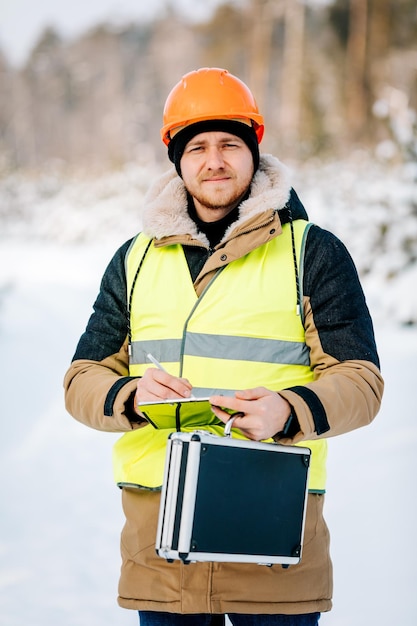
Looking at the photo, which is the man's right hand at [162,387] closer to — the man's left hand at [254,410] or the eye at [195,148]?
the man's left hand at [254,410]

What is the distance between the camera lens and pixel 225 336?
1990mm

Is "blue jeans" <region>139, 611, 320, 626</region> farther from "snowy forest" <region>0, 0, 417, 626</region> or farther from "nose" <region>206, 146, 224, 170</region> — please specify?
"snowy forest" <region>0, 0, 417, 626</region>

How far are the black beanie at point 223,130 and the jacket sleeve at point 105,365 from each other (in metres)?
0.32

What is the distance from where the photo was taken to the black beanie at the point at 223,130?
222 centimetres

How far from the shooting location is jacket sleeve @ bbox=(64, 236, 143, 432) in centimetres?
194

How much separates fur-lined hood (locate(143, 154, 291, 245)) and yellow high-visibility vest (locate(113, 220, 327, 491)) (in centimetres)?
9

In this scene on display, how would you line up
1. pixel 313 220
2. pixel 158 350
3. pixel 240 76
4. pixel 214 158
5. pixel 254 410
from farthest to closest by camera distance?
pixel 240 76 → pixel 313 220 → pixel 214 158 → pixel 158 350 → pixel 254 410

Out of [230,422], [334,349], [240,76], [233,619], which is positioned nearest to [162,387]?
[230,422]

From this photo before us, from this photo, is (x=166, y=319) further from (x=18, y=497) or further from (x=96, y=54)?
(x=96, y=54)

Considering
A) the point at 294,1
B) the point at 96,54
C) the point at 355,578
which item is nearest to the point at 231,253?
the point at 355,578

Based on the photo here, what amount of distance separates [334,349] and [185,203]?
2.13ft

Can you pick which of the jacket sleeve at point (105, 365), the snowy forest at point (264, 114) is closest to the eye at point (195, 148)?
the jacket sleeve at point (105, 365)

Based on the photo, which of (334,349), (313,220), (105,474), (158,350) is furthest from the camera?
(313,220)

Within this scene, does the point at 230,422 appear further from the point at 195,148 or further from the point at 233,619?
the point at 195,148
